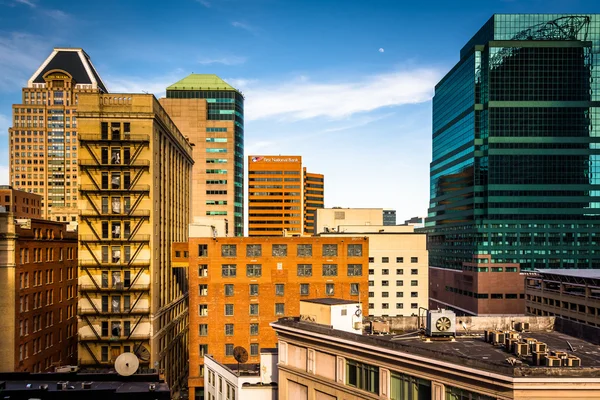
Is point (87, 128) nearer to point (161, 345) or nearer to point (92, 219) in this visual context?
point (92, 219)

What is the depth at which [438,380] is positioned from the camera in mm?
24797

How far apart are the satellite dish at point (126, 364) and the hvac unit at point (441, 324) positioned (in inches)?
784

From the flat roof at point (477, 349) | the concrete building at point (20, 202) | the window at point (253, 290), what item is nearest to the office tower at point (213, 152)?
the concrete building at point (20, 202)

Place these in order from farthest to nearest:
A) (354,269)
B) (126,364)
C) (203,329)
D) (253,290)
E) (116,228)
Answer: (354,269) < (253,290) < (203,329) < (116,228) < (126,364)

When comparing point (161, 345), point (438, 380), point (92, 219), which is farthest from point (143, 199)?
point (438, 380)

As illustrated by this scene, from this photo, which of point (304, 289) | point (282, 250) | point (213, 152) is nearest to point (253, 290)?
point (282, 250)

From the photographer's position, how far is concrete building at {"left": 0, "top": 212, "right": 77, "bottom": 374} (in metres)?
57.1

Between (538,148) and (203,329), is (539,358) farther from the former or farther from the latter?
(538,148)

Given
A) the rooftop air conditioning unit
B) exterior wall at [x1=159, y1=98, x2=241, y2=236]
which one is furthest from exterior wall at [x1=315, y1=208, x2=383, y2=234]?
the rooftop air conditioning unit

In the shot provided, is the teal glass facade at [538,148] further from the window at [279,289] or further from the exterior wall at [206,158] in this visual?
the window at [279,289]

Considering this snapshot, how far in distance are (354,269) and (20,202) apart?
151183 millimetres

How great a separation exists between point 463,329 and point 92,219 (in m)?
52.5

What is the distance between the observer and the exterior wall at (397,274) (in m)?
101

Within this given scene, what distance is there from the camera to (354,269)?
2776 inches
